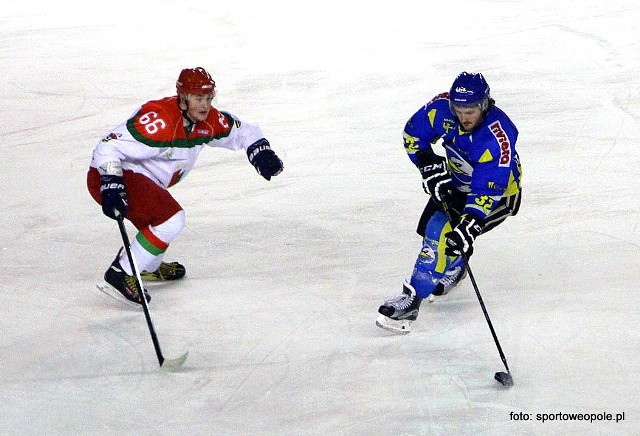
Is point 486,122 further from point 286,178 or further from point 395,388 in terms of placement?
point 286,178

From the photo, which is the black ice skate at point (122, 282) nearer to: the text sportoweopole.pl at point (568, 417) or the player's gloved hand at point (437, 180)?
the player's gloved hand at point (437, 180)

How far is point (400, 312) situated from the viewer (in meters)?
3.84

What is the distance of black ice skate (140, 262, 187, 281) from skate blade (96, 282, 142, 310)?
21 cm

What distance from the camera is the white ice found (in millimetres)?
3307

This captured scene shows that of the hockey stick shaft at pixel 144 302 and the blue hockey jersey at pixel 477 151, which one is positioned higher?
the blue hockey jersey at pixel 477 151

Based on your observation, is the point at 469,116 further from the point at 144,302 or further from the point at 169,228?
the point at 144,302

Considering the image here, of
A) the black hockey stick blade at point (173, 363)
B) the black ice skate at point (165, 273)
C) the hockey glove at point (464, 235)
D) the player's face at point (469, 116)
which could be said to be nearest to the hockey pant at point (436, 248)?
the hockey glove at point (464, 235)

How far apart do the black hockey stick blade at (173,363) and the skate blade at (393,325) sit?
74cm

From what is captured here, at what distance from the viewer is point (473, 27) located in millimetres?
8469

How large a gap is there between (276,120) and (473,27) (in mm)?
2769

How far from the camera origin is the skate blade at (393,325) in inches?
149

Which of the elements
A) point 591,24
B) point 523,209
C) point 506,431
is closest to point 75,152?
point 523,209

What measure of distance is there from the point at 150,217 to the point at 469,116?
131cm

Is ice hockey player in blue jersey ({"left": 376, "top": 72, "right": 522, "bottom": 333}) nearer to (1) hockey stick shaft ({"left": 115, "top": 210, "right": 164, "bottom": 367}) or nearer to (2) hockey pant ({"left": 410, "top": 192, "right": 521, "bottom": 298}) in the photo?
(2) hockey pant ({"left": 410, "top": 192, "right": 521, "bottom": 298})
